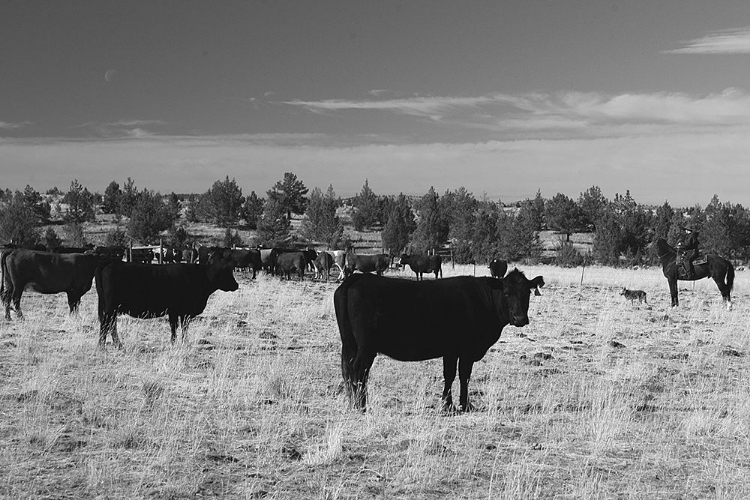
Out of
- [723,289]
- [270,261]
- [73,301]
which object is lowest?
[270,261]

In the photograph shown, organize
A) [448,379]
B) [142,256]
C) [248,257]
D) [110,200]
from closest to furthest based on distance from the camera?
[448,379] → [248,257] → [142,256] → [110,200]

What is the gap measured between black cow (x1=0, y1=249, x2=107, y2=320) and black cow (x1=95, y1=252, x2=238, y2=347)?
3994 mm

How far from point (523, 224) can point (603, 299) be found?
124 ft

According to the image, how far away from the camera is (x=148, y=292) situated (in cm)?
1211

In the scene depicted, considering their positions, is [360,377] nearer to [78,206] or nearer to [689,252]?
[689,252]

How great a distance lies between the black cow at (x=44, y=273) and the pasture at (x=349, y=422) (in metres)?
2.32

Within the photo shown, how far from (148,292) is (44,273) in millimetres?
4938

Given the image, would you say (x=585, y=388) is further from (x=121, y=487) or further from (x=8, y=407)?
(x=8, y=407)

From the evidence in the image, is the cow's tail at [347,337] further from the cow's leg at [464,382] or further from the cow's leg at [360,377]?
the cow's leg at [464,382]

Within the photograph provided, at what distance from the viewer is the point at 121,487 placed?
516 cm

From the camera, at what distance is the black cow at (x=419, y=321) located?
7.67 m

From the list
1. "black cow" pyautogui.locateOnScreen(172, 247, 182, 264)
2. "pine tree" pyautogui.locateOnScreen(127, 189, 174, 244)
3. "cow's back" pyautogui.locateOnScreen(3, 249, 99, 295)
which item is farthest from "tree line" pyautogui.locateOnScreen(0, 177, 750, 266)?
"cow's back" pyautogui.locateOnScreen(3, 249, 99, 295)

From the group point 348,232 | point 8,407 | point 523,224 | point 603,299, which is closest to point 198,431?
point 8,407

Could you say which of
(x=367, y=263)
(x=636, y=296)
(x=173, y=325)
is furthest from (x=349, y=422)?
(x=367, y=263)
